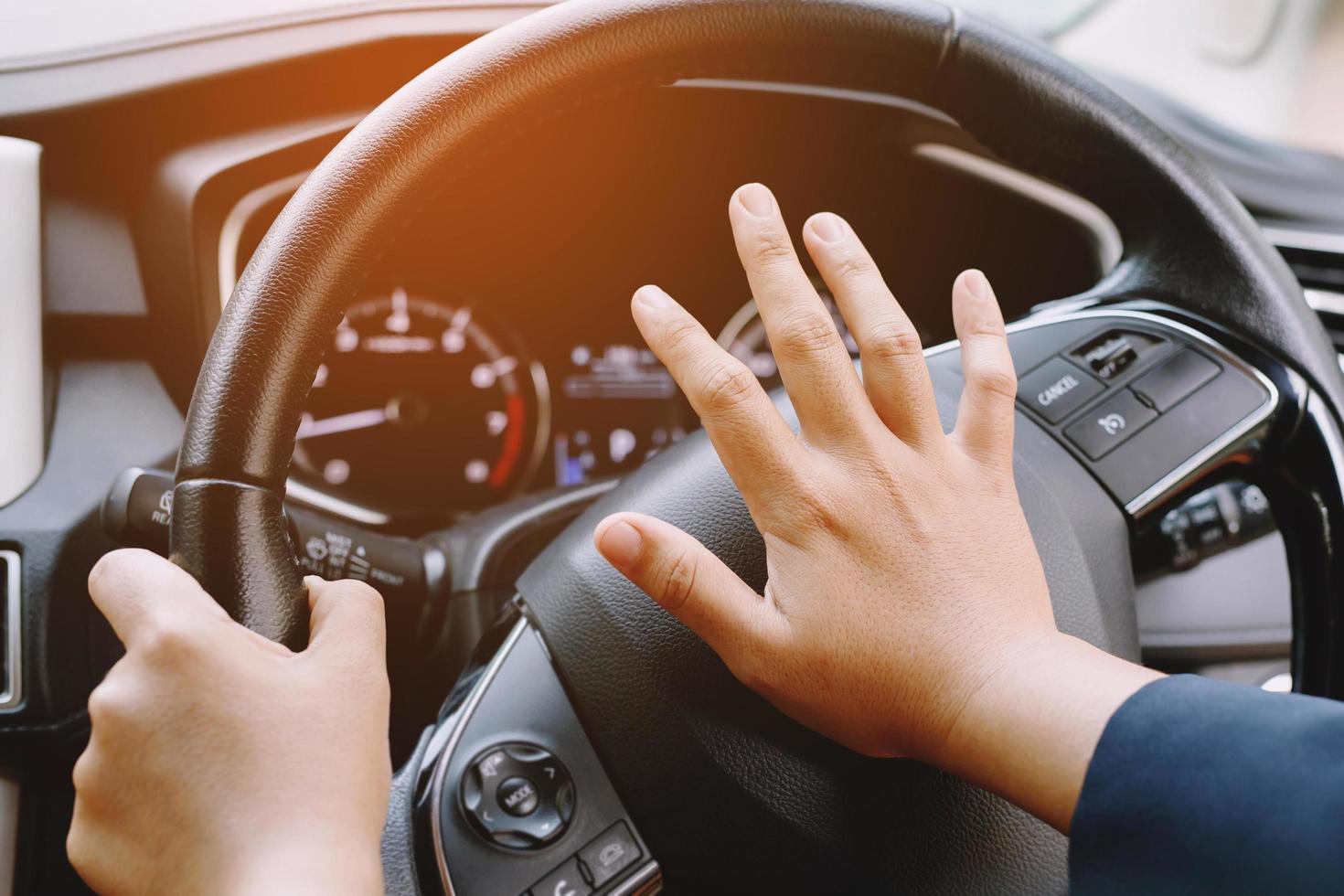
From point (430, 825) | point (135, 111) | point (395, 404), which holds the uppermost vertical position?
point (135, 111)

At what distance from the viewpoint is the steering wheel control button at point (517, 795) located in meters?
0.59

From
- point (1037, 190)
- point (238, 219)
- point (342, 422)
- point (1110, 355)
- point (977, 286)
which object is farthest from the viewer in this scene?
point (342, 422)

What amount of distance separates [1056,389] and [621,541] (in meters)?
0.37

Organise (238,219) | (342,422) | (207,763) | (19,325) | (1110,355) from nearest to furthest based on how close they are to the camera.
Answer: (207,763) → (1110,355) → (19,325) → (238,219) → (342,422)

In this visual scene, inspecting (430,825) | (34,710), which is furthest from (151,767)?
(34,710)

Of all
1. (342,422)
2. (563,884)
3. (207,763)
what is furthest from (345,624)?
(342,422)

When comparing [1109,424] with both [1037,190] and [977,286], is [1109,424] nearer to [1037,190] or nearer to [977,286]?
[977,286]

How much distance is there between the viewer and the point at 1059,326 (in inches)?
29.9

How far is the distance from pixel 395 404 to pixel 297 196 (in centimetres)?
85

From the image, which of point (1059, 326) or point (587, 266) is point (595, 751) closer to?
point (1059, 326)

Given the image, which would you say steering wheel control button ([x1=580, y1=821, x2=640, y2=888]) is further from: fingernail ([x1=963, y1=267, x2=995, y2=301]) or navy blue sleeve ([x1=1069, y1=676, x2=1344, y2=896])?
fingernail ([x1=963, y1=267, x2=995, y2=301])

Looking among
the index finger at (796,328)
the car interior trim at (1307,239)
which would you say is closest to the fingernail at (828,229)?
the index finger at (796,328)

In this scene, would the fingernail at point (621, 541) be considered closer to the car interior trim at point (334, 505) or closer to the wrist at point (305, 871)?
the wrist at point (305, 871)

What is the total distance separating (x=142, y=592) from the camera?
0.44 m
